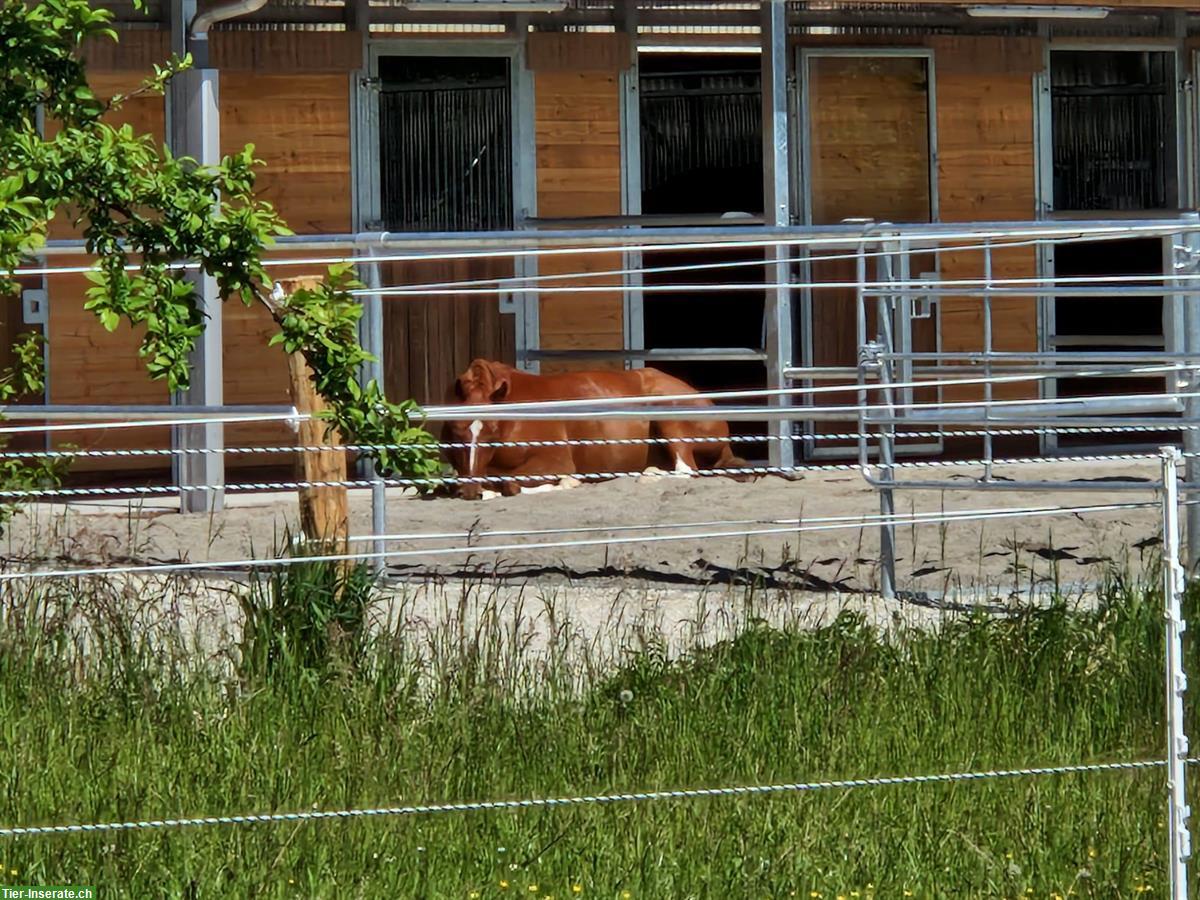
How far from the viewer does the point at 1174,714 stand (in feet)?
15.9

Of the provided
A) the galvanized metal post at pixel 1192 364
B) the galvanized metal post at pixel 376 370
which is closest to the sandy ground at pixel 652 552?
the galvanized metal post at pixel 376 370

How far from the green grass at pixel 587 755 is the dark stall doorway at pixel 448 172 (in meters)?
6.28

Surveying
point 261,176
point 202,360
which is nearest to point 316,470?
point 202,360

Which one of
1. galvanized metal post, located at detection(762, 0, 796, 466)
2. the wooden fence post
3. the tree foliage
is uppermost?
galvanized metal post, located at detection(762, 0, 796, 466)

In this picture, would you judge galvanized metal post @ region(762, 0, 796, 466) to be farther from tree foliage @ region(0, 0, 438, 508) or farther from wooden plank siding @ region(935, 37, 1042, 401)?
tree foliage @ region(0, 0, 438, 508)

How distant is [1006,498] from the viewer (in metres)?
10.4

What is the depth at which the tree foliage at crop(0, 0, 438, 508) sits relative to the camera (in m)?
5.11

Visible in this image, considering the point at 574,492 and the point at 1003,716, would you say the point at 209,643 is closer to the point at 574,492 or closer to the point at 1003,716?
the point at 1003,716

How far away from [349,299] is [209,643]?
2006mm

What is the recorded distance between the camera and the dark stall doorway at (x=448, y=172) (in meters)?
12.9

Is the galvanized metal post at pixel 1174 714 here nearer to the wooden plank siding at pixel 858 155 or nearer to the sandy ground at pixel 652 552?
the sandy ground at pixel 652 552

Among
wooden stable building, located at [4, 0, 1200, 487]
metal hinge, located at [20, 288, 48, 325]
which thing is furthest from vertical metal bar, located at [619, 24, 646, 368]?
metal hinge, located at [20, 288, 48, 325]

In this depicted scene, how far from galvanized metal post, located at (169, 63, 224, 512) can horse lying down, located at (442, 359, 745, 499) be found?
1304 millimetres

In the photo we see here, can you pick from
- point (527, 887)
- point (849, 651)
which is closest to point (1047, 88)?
point (849, 651)
